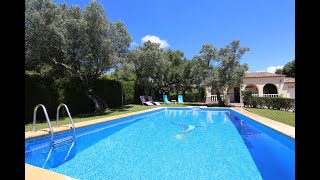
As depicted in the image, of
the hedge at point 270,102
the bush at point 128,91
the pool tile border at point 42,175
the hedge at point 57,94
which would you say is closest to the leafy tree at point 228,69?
the hedge at point 270,102

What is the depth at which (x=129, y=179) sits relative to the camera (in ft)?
15.0

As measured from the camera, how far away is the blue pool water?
193 inches

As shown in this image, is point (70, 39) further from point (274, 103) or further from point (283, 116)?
point (274, 103)

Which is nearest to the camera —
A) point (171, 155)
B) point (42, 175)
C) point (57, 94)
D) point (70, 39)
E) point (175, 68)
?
point (42, 175)

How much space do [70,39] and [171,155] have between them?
9.44 m

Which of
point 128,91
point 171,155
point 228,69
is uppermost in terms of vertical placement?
point 228,69

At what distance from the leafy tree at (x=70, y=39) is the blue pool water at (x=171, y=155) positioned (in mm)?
5243

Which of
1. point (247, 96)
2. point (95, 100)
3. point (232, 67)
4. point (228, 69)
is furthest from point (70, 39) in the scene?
point (247, 96)

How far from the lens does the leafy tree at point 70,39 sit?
11.3m

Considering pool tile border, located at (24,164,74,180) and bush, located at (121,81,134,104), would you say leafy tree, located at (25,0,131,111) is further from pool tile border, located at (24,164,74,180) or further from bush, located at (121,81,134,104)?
pool tile border, located at (24,164,74,180)

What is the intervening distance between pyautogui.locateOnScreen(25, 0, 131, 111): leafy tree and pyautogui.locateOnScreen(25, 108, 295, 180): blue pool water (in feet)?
17.2

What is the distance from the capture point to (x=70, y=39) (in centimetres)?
1209

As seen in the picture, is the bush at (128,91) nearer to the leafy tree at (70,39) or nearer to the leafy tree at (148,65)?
the leafy tree at (148,65)
